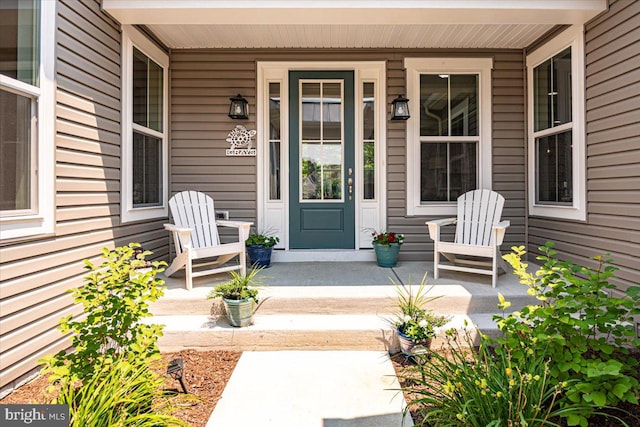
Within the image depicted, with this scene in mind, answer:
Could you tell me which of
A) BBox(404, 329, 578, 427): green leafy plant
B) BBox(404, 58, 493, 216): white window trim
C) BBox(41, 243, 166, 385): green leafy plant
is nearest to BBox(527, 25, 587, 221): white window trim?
BBox(404, 58, 493, 216): white window trim

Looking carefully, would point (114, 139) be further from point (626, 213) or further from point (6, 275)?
point (626, 213)

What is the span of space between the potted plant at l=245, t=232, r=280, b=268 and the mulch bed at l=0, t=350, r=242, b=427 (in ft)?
5.13

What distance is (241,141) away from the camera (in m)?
4.50

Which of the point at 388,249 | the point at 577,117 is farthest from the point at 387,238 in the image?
the point at 577,117

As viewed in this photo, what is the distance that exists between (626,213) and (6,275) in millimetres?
4346

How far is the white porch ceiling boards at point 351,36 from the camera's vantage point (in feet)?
12.9

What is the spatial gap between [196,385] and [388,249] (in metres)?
2.53

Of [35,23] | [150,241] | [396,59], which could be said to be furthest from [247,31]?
[150,241]

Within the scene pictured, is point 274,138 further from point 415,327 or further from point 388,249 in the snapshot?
point 415,327

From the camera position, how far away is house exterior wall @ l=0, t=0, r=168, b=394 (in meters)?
2.26

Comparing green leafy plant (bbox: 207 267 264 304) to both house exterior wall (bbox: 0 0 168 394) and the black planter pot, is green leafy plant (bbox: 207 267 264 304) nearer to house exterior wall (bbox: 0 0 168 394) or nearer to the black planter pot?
house exterior wall (bbox: 0 0 168 394)

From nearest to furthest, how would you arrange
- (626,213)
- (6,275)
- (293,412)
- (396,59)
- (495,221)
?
(293,412)
(6,275)
(626,213)
(495,221)
(396,59)

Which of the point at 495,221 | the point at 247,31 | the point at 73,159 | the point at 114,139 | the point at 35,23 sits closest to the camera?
the point at 35,23

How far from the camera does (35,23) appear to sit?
2.43m
